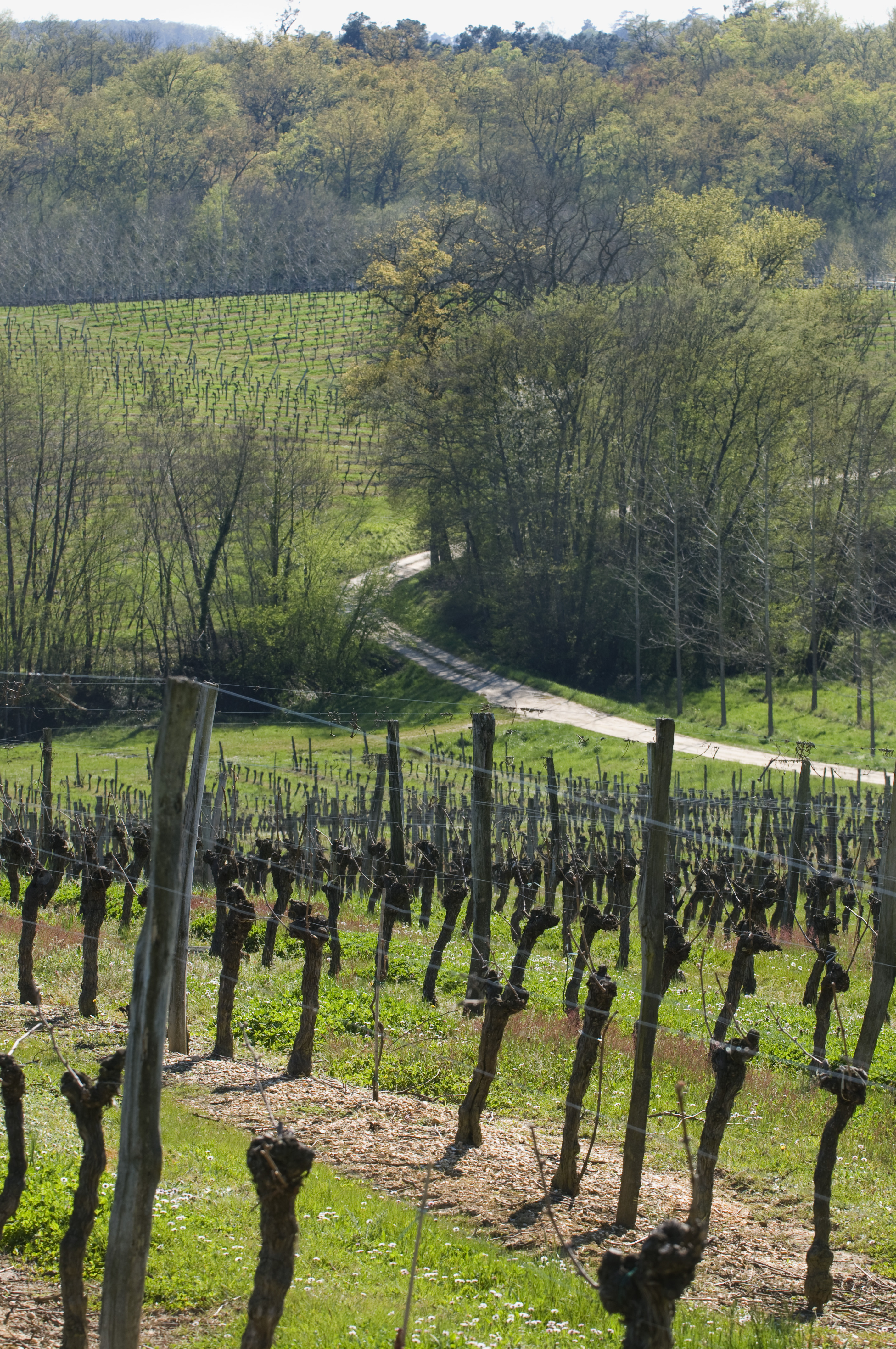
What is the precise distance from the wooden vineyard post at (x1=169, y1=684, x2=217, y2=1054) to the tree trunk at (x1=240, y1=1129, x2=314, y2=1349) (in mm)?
4221

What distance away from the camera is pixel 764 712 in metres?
40.5

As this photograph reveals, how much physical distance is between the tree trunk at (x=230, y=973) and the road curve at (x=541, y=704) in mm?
19071

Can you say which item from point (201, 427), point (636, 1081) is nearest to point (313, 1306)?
point (636, 1081)

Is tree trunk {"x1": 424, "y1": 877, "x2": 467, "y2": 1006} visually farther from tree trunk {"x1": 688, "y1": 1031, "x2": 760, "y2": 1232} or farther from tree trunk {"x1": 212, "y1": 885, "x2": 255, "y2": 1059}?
tree trunk {"x1": 688, "y1": 1031, "x2": 760, "y2": 1232}

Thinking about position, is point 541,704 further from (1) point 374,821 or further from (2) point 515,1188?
(2) point 515,1188

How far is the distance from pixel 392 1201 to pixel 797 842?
539 inches

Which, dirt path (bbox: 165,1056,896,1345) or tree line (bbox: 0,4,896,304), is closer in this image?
dirt path (bbox: 165,1056,896,1345)

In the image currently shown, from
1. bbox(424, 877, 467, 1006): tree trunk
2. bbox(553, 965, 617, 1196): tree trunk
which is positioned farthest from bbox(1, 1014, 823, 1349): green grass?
bbox(424, 877, 467, 1006): tree trunk

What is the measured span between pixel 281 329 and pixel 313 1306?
8173cm

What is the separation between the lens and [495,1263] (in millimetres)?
7195

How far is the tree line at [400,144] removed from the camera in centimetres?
8575

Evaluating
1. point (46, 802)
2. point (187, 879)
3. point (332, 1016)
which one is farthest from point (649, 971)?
point (46, 802)

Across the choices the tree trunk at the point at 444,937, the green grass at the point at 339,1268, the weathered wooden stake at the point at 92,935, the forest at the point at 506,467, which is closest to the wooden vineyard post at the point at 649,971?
the green grass at the point at 339,1268

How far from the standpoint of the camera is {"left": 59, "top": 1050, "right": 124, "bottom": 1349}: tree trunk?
5387 millimetres
